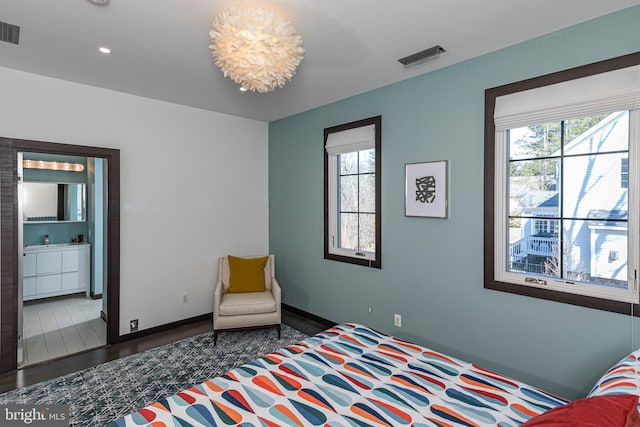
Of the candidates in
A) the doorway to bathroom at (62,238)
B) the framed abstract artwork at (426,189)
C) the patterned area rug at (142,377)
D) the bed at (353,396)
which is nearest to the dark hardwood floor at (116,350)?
the patterned area rug at (142,377)

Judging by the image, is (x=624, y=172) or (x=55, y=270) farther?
(x=55, y=270)

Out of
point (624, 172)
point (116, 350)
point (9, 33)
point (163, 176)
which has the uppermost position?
point (9, 33)

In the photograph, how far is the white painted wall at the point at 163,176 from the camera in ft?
10.4

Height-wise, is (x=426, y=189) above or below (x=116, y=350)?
above

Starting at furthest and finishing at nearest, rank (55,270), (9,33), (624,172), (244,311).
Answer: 1. (55,270)
2. (244,311)
3. (9,33)
4. (624,172)

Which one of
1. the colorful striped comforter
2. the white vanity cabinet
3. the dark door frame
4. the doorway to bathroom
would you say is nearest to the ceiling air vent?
the dark door frame

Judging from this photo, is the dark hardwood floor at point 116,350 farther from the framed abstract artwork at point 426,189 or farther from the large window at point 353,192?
the framed abstract artwork at point 426,189

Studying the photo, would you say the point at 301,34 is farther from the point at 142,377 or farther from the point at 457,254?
the point at 142,377

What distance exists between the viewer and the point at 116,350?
336 centimetres

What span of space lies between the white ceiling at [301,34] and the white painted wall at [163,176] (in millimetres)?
276

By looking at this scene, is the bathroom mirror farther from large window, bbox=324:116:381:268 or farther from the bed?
the bed

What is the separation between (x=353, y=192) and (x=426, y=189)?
1023mm

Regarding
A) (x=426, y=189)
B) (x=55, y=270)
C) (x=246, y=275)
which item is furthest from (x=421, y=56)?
(x=55, y=270)

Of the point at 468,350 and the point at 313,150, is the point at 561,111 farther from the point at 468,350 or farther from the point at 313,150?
the point at 313,150
